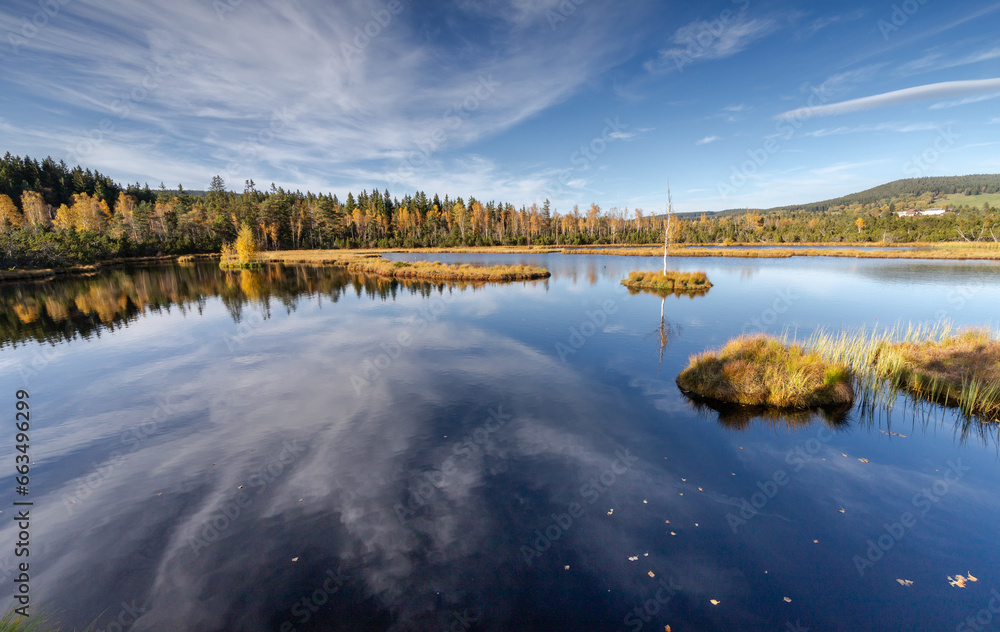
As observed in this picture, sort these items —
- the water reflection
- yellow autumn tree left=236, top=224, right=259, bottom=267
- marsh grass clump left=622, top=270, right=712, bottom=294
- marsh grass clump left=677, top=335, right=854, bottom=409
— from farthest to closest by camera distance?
1. yellow autumn tree left=236, top=224, right=259, bottom=267
2. marsh grass clump left=622, top=270, right=712, bottom=294
3. the water reflection
4. marsh grass clump left=677, top=335, right=854, bottom=409

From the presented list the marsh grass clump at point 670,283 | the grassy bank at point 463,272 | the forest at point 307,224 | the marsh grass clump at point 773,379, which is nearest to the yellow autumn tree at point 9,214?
the forest at point 307,224

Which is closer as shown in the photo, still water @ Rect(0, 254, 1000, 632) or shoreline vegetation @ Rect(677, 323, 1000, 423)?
still water @ Rect(0, 254, 1000, 632)

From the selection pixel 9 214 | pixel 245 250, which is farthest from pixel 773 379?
pixel 9 214

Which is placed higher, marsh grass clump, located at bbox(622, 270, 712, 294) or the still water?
marsh grass clump, located at bbox(622, 270, 712, 294)

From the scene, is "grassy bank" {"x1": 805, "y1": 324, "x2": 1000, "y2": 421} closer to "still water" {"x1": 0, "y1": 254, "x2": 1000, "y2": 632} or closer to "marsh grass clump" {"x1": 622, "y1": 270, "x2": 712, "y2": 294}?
"still water" {"x1": 0, "y1": 254, "x2": 1000, "y2": 632}

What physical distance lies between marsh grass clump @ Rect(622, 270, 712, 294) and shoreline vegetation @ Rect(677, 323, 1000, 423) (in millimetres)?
22337

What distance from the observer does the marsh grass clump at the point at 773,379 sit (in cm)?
1333

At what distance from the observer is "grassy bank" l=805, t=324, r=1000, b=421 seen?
12.5 meters

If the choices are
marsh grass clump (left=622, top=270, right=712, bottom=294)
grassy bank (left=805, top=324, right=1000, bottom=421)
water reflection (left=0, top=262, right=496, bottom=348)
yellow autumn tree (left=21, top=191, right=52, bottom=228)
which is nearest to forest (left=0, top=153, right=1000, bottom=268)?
yellow autumn tree (left=21, top=191, right=52, bottom=228)

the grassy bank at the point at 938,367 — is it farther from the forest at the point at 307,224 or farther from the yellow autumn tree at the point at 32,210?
the yellow autumn tree at the point at 32,210

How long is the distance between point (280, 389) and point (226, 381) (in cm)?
324

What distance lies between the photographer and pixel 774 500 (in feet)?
28.9

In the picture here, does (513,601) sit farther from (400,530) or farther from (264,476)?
(264,476)

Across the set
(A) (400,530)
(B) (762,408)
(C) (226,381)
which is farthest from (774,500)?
(C) (226,381)
